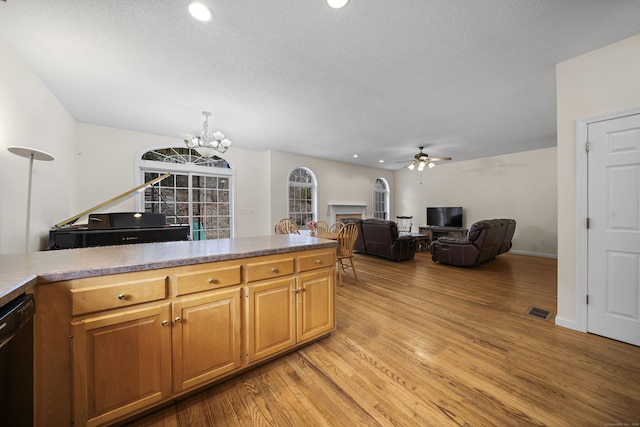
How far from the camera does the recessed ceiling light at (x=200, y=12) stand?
1705 millimetres

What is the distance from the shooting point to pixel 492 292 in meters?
3.38

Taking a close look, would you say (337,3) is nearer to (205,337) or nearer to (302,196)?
(205,337)

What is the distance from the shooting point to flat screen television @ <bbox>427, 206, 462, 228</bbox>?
7199 mm

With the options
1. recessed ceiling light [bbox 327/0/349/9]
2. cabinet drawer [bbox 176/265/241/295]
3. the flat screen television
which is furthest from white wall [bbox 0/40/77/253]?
the flat screen television

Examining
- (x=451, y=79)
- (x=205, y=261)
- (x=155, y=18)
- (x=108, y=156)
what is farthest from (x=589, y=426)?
(x=108, y=156)

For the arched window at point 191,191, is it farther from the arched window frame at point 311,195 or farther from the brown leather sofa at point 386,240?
the brown leather sofa at point 386,240

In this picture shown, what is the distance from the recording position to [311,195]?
23.0 feet

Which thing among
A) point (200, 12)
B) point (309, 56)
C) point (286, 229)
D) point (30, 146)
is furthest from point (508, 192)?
point (30, 146)

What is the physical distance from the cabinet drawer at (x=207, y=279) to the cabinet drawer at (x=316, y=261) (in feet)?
1.75

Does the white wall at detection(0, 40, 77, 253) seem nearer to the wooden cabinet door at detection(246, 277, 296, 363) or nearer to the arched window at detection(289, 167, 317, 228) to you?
the wooden cabinet door at detection(246, 277, 296, 363)

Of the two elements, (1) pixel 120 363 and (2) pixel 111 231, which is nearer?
(1) pixel 120 363

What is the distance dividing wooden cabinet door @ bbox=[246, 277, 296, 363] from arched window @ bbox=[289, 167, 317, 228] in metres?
4.72

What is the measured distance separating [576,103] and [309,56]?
267 centimetres

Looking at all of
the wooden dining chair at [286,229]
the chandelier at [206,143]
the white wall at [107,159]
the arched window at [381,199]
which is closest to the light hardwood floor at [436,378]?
the wooden dining chair at [286,229]
